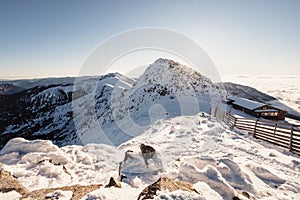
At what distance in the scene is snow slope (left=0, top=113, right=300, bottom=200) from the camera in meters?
5.57

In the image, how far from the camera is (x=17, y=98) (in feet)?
384

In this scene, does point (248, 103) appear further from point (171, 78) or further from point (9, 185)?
point (9, 185)

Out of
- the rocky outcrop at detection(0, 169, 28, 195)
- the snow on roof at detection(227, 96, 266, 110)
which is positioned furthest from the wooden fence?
the snow on roof at detection(227, 96, 266, 110)

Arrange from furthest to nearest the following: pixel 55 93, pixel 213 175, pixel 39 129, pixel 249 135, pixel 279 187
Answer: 1. pixel 55 93
2. pixel 39 129
3. pixel 249 135
4. pixel 279 187
5. pixel 213 175

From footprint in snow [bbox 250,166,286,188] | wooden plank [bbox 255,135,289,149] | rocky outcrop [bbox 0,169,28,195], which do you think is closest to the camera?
rocky outcrop [bbox 0,169,28,195]

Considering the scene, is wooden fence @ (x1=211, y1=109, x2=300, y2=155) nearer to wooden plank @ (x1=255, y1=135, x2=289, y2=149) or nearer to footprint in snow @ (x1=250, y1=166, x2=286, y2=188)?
wooden plank @ (x1=255, y1=135, x2=289, y2=149)

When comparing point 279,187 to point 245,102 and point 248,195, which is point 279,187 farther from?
point 245,102

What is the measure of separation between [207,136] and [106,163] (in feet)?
26.0

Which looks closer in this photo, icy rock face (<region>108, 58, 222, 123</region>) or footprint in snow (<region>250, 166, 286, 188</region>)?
footprint in snow (<region>250, 166, 286, 188</region>)

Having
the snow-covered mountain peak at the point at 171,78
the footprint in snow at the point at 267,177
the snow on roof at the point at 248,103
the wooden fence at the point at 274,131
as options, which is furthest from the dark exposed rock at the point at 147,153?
the snow on roof at the point at 248,103

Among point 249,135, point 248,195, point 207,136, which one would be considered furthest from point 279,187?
point 249,135

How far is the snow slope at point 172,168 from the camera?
5573 millimetres

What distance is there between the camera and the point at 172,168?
7332 millimetres

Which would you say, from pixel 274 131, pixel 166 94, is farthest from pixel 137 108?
pixel 274 131
